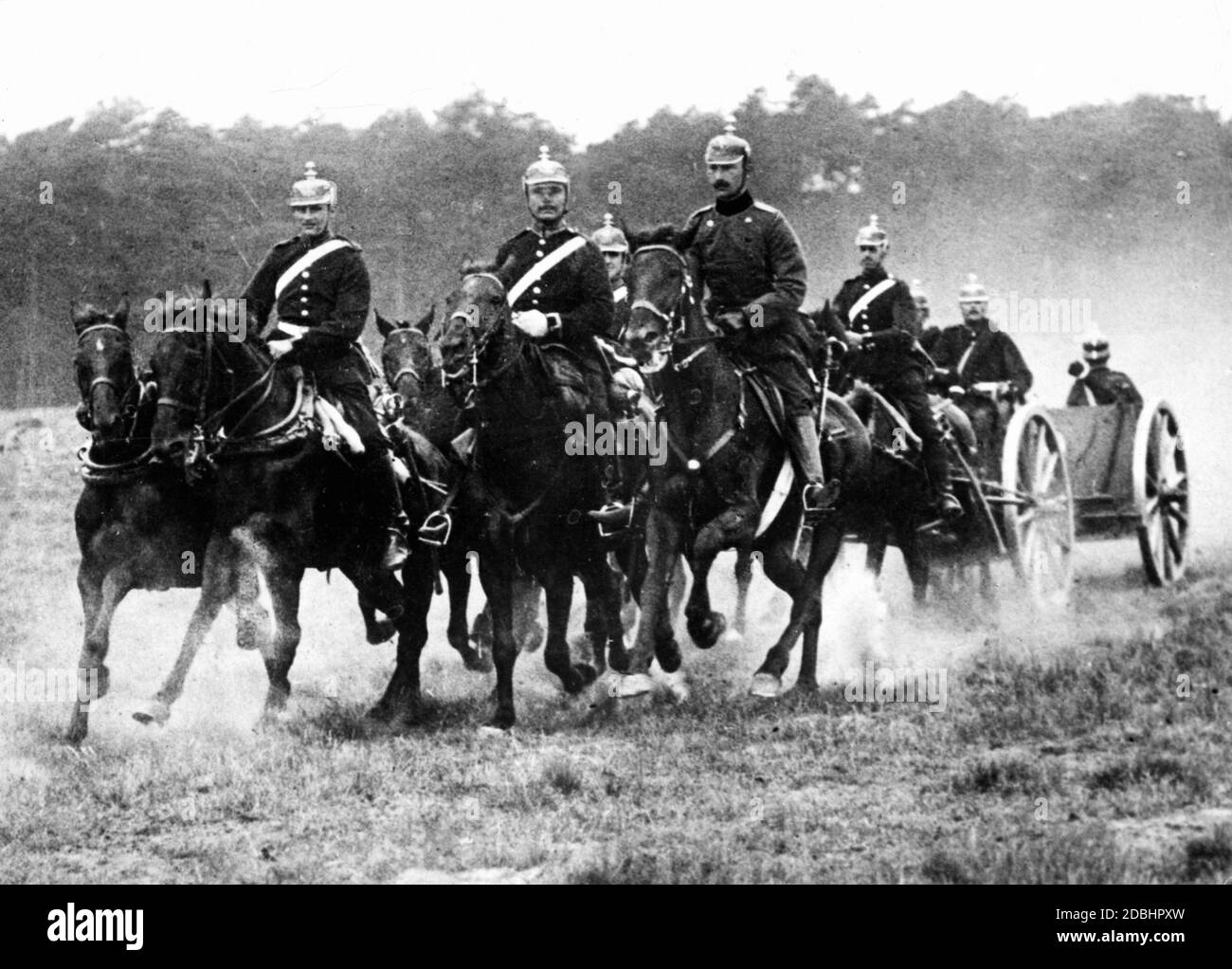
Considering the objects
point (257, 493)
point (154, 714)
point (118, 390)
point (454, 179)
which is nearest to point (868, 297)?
point (454, 179)

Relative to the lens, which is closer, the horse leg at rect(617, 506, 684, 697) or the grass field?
the grass field

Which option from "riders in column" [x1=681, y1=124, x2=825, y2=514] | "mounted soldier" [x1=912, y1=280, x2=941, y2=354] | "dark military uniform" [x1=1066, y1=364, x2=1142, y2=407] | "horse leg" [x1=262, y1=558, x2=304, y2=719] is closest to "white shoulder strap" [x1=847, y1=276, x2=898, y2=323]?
"mounted soldier" [x1=912, y1=280, x2=941, y2=354]

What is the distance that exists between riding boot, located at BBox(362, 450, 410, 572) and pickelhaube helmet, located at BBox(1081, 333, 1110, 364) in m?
5.94

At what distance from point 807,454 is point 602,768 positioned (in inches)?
98.0

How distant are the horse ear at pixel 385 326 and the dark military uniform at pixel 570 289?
87 cm

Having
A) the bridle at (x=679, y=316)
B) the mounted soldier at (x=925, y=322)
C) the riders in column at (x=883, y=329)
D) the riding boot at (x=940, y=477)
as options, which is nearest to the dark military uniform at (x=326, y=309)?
the bridle at (x=679, y=316)

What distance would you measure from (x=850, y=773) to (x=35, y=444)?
6108 millimetres

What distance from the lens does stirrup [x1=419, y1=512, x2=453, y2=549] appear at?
1277 cm

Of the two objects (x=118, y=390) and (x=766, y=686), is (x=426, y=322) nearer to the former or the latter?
(x=118, y=390)

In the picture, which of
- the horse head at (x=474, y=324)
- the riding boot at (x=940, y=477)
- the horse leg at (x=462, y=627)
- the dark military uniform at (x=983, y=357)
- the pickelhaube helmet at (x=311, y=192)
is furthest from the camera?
the dark military uniform at (x=983, y=357)

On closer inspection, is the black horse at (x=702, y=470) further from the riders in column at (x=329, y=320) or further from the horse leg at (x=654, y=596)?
the riders in column at (x=329, y=320)

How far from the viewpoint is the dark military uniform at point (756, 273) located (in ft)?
41.9

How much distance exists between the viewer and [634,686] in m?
12.6

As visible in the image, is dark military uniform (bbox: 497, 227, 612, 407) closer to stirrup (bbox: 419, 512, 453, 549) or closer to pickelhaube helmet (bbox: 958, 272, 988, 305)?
stirrup (bbox: 419, 512, 453, 549)
